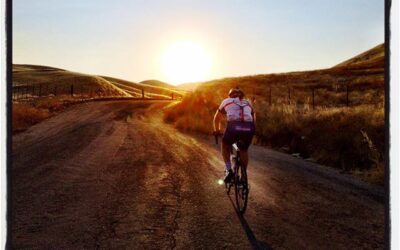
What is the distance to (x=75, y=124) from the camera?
75.2 ft

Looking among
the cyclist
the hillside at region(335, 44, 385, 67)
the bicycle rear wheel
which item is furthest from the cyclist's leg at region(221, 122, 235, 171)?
the hillside at region(335, 44, 385, 67)

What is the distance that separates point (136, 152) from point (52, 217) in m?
7.65

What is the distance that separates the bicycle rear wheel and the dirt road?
0.16 meters

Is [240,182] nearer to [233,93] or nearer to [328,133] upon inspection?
[233,93]

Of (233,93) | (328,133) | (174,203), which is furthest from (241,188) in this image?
(328,133)

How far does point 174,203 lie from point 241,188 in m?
1.27

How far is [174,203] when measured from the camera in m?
8.20

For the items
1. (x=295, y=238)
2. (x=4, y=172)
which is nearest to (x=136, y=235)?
(x=295, y=238)

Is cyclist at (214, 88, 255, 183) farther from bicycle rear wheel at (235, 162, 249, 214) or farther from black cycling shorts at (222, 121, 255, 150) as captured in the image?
bicycle rear wheel at (235, 162, 249, 214)

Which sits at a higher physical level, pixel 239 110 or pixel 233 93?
pixel 233 93

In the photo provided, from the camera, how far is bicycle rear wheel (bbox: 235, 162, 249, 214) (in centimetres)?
773

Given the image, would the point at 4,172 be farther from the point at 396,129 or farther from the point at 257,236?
the point at 257,236

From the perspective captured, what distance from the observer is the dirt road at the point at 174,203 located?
20.1 feet

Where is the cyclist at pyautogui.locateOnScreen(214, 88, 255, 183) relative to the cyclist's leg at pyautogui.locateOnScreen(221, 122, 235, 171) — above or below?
above
